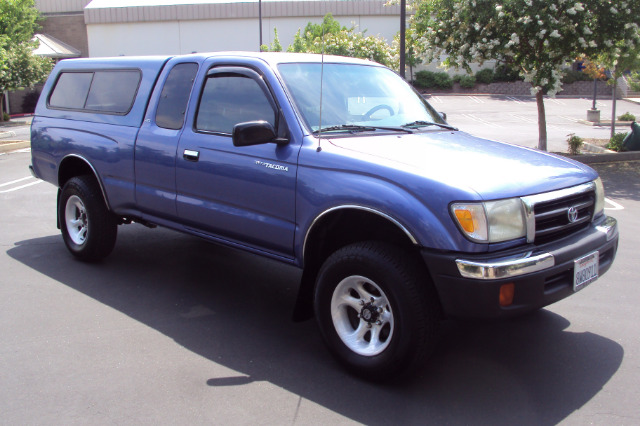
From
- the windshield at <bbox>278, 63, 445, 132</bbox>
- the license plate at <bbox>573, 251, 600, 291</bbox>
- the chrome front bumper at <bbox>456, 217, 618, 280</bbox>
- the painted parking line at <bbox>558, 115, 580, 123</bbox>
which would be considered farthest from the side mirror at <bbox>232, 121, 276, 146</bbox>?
the painted parking line at <bbox>558, 115, 580, 123</bbox>

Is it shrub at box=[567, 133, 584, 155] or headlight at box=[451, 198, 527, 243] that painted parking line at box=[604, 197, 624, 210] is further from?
headlight at box=[451, 198, 527, 243]

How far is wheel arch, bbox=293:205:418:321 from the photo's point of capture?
387 centimetres

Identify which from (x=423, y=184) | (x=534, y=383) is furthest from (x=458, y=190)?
(x=534, y=383)

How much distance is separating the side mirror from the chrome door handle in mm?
777

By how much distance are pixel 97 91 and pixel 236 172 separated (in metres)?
2.34

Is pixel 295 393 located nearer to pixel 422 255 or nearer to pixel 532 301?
pixel 422 255

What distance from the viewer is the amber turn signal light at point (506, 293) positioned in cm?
339

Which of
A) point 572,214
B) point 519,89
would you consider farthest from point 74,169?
point 519,89

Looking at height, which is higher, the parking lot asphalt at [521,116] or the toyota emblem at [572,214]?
the toyota emblem at [572,214]

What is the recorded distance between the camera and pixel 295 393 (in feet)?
12.4

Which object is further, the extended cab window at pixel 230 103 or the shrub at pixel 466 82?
the shrub at pixel 466 82

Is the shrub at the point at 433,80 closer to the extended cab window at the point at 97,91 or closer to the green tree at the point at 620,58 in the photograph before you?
the green tree at the point at 620,58

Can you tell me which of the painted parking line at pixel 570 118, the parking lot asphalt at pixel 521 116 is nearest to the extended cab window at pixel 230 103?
the parking lot asphalt at pixel 521 116

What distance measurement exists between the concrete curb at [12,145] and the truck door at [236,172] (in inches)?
582
